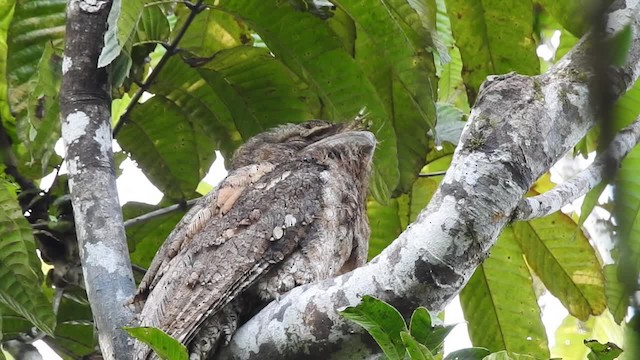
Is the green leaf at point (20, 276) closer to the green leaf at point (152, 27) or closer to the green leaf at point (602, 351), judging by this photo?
the green leaf at point (152, 27)

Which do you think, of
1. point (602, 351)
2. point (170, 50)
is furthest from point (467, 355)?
point (170, 50)

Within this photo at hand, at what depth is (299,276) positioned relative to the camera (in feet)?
9.86

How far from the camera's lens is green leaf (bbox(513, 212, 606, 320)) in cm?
380

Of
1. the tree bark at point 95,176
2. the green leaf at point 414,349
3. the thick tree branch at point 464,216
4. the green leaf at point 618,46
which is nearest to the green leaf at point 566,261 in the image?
the thick tree branch at point 464,216

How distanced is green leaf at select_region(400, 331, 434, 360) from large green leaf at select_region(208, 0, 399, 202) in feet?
5.60

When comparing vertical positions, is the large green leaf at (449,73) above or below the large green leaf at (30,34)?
below

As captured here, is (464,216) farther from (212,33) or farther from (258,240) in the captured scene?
(212,33)

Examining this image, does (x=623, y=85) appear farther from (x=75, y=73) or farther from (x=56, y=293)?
(x=56, y=293)

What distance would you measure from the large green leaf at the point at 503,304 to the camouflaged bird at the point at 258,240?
2.04 feet

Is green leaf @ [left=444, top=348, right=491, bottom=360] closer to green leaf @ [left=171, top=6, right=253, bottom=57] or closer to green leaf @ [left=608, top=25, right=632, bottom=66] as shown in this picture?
green leaf @ [left=608, top=25, right=632, bottom=66]

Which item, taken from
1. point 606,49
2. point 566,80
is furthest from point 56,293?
point 606,49

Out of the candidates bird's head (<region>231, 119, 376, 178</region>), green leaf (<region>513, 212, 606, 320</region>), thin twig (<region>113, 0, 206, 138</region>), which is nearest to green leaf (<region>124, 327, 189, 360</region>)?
bird's head (<region>231, 119, 376, 178</region>)

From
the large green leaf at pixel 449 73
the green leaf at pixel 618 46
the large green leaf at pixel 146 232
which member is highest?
the large green leaf at pixel 449 73

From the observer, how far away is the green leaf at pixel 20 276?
3.14 meters
